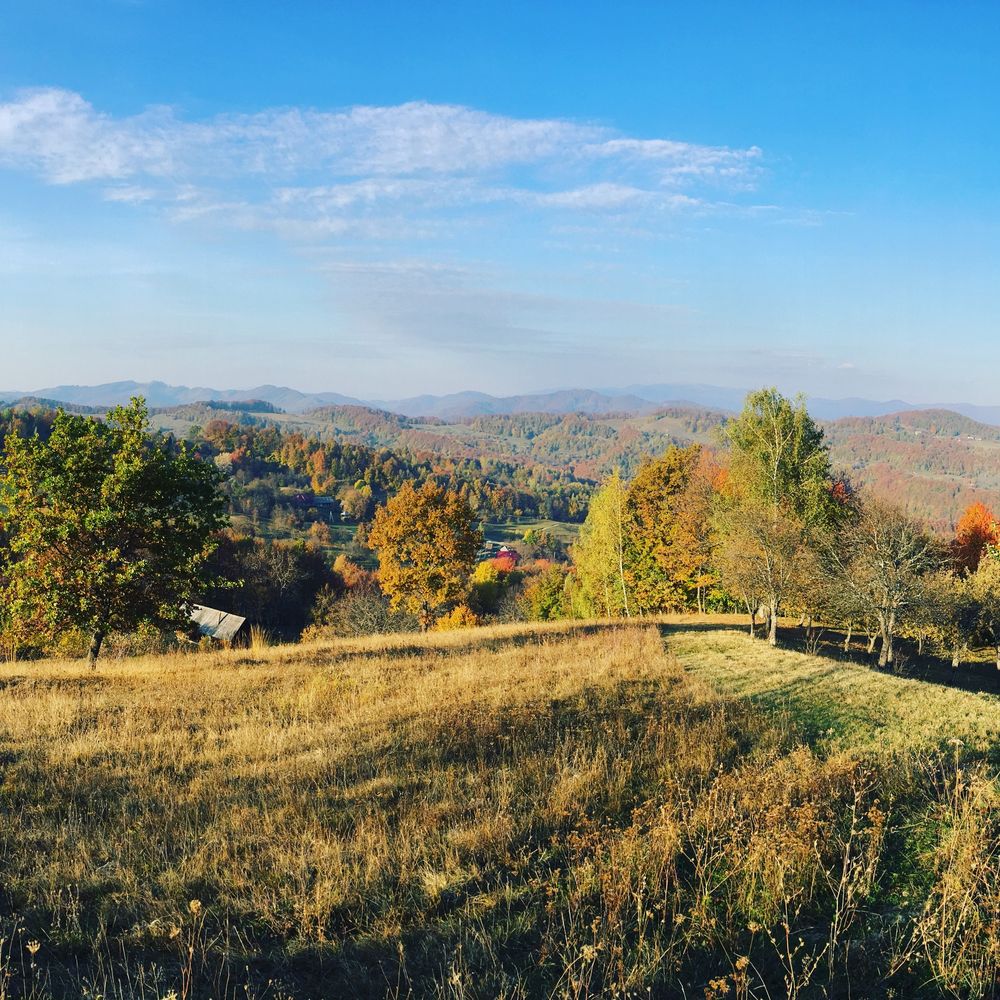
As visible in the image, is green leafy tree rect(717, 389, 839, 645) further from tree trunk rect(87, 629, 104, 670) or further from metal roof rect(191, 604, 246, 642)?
metal roof rect(191, 604, 246, 642)

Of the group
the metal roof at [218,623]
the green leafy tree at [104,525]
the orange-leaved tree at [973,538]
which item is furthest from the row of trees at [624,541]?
the metal roof at [218,623]

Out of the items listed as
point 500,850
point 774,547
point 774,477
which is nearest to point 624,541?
point 774,477

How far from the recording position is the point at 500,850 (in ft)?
19.7

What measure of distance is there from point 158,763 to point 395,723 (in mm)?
3468

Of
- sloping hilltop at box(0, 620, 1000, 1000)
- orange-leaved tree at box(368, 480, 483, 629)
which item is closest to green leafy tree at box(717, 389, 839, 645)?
sloping hilltop at box(0, 620, 1000, 1000)

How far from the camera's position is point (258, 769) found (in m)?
8.25

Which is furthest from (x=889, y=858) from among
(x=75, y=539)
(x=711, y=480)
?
(x=711, y=480)

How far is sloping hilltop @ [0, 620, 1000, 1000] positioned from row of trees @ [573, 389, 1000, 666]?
15.3 metres

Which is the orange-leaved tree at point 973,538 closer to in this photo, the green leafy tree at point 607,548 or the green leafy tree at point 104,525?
the green leafy tree at point 607,548

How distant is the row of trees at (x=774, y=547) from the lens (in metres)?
26.4

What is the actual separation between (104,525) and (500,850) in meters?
15.9

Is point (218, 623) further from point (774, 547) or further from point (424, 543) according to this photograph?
point (774, 547)

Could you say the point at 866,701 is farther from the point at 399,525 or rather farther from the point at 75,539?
the point at 399,525

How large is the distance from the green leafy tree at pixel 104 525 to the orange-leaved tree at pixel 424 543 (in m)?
19.6
